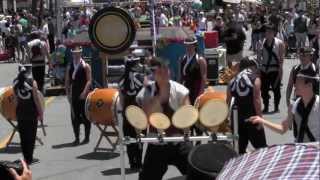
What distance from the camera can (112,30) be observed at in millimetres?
12180

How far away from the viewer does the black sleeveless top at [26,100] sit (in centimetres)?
1057

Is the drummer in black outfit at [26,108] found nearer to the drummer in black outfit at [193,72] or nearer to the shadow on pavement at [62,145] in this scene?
the shadow on pavement at [62,145]

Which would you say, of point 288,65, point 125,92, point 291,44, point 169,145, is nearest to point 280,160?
point 169,145

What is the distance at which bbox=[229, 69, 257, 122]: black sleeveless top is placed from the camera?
349 inches

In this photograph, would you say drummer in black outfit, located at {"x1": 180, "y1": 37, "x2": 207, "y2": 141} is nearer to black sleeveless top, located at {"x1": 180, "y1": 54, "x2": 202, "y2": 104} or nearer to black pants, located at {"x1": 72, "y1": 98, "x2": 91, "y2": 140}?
black sleeveless top, located at {"x1": 180, "y1": 54, "x2": 202, "y2": 104}

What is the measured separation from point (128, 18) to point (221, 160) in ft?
21.8

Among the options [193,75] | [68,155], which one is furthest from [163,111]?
[68,155]

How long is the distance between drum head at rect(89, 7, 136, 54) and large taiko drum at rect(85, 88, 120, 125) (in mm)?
1086

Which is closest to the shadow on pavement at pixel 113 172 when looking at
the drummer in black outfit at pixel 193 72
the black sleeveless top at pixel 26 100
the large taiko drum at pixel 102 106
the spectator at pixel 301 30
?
the large taiko drum at pixel 102 106

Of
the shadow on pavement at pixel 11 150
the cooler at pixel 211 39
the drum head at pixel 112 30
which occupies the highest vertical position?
the drum head at pixel 112 30

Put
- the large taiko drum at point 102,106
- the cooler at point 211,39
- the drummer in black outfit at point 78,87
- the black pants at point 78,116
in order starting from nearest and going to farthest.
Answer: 1. the large taiko drum at point 102,106
2. the drummer in black outfit at point 78,87
3. the black pants at point 78,116
4. the cooler at point 211,39

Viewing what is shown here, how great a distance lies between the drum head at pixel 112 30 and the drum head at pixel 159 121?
5.23m

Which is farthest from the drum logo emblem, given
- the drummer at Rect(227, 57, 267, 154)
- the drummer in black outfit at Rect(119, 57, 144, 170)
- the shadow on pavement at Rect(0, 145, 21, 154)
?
the drummer at Rect(227, 57, 267, 154)

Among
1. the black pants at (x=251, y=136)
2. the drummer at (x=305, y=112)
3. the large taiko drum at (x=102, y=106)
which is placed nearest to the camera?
the drummer at (x=305, y=112)
